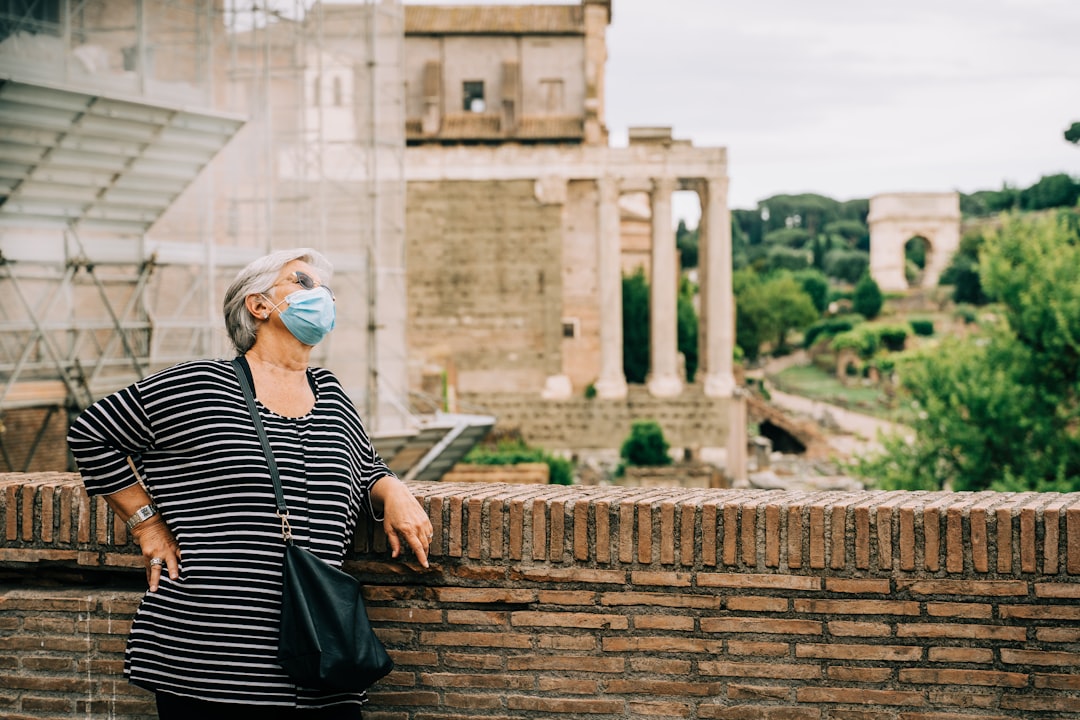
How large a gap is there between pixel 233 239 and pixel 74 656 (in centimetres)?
→ 1556

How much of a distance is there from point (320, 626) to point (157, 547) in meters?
0.54

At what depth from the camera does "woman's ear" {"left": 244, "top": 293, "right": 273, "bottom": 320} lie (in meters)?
3.55

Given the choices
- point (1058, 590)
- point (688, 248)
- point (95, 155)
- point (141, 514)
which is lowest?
point (1058, 590)

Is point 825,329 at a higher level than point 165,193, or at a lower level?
lower

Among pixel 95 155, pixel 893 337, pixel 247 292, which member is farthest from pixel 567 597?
pixel 893 337

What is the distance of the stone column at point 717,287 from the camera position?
38469 millimetres

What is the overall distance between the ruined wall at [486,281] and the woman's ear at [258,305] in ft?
115

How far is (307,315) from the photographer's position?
3527 mm

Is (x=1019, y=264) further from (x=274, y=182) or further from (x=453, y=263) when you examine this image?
(x=453, y=263)

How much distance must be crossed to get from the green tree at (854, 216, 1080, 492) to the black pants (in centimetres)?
1780

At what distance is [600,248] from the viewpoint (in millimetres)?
38719

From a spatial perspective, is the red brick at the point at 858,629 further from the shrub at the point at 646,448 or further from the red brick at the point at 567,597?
the shrub at the point at 646,448

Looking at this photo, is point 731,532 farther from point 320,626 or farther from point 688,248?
point 688,248

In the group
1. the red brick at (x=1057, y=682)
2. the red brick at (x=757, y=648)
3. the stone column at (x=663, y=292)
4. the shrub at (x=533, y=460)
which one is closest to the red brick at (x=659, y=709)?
the red brick at (x=757, y=648)
